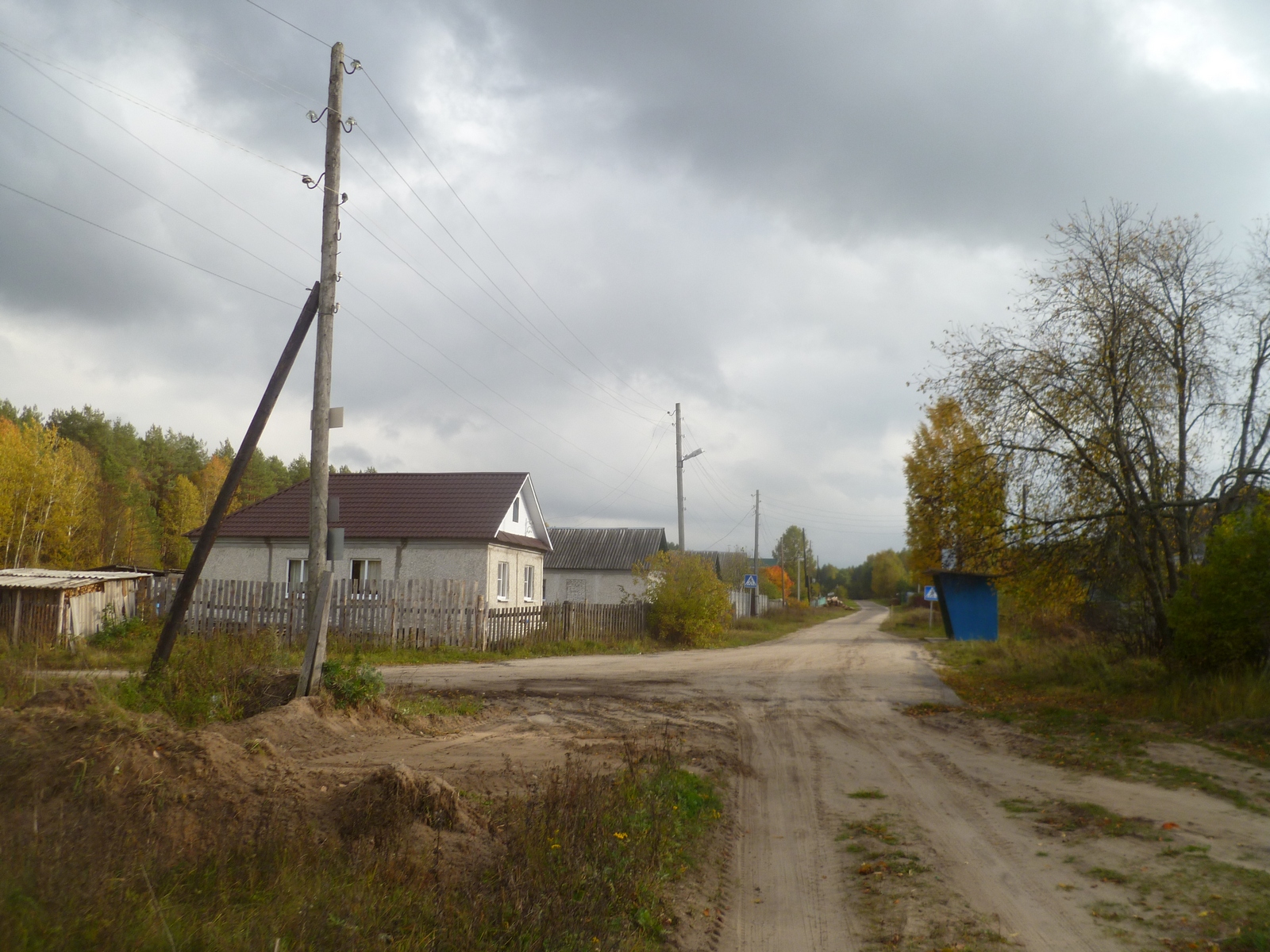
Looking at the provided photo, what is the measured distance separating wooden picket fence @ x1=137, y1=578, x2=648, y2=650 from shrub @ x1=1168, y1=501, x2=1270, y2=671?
1573 centimetres

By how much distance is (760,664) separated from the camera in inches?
835

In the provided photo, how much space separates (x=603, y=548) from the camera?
47156 millimetres

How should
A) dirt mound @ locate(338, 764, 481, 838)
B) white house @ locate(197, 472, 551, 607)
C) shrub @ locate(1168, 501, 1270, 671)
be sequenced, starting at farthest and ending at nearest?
white house @ locate(197, 472, 551, 607)
shrub @ locate(1168, 501, 1270, 671)
dirt mound @ locate(338, 764, 481, 838)

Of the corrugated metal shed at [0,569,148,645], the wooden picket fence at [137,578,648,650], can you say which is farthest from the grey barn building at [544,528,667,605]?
the corrugated metal shed at [0,569,148,645]

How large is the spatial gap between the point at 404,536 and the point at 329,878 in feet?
75.3

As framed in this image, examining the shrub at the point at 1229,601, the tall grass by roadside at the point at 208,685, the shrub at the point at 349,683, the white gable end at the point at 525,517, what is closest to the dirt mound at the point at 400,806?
the tall grass by roadside at the point at 208,685

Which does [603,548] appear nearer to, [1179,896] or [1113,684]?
[1113,684]

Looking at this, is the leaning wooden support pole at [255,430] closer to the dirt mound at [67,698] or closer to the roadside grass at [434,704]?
the roadside grass at [434,704]

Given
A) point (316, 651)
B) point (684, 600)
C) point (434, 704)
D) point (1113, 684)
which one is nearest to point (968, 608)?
point (684, 600)

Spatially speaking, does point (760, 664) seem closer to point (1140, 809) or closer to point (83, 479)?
point (1140, 809)

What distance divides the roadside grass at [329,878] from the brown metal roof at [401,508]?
A: 21134 mm

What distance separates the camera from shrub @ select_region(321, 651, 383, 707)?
992 centimetres

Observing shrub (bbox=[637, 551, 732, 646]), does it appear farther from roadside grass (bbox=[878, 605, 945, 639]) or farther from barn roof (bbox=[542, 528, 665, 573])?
barn roof (bbox=[542, 528, 665, 573])

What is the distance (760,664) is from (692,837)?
51.1 ft
